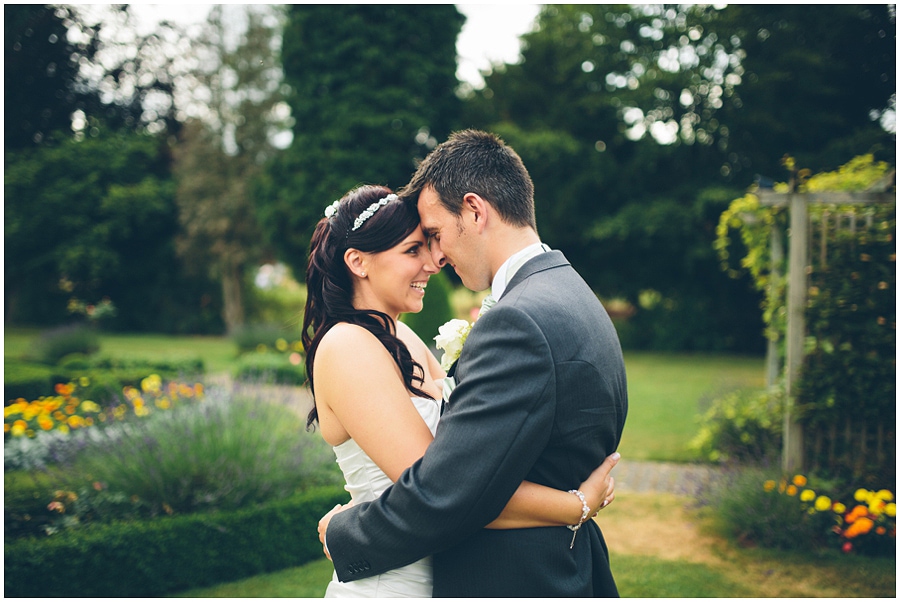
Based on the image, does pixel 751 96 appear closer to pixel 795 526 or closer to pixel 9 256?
pixel 795 526

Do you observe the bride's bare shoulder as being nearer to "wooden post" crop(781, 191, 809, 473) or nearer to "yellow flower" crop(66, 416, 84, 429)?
"wooden post" crop(781, 191, 809, 473)

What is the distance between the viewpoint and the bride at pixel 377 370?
186 centimetres

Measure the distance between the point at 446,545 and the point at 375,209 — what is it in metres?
1.12

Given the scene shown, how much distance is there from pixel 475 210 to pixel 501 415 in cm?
67

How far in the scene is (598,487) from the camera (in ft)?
6.00

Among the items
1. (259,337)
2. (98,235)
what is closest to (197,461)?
(259,337)

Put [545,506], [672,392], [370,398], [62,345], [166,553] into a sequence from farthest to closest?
[62,345] → [672,392] → [166,553] → [370,398] → [545,506]

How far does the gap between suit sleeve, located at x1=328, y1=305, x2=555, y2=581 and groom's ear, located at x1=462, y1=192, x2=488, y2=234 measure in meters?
0.40

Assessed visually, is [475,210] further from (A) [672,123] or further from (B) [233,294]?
(B) [233,294]

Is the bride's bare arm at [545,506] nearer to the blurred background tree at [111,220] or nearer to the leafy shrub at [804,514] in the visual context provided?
the leafy shrub at [804,514]

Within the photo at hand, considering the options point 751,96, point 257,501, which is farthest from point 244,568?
point 751,96

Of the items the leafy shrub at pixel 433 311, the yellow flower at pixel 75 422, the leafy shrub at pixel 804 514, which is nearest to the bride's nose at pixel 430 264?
the leafy shrub at pixel 804 514

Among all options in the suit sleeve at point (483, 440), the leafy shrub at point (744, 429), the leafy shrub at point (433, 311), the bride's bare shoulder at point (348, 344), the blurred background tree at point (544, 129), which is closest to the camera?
the suit sleeve at point (483, 440)

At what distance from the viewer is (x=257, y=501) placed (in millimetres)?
4906
